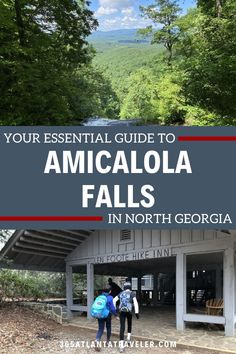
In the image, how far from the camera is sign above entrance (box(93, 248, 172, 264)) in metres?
13.6

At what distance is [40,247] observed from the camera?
53.5ft

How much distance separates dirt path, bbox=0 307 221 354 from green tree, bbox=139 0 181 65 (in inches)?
1092

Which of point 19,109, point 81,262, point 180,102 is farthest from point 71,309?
point 180,102

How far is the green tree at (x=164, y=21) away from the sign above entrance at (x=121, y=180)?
30.4m

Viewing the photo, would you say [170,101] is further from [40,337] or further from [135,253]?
[40,337]

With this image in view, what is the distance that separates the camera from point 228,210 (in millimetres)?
6887

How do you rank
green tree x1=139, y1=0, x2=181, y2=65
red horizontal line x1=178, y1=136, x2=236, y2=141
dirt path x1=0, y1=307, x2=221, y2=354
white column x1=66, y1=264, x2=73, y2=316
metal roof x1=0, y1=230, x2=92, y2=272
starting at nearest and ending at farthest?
red horizontal line x1=178, y1=136, x2=236, y2=141
dirt path x1=0, y1=307, x2=221, y2=354
metal roof x1=0, y1=230, x2=92, y2=272
white column x1=66, y1=264, x2=73, y2=316
green tree x1=139, y1=0, x2=181, y2=65

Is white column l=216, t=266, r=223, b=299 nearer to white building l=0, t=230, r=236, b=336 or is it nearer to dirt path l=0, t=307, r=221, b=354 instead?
white building l=0, t=230, r=236, b=336

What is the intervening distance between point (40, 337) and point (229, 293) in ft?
16.1

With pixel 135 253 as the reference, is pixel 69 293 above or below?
below

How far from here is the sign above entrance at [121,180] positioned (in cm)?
688

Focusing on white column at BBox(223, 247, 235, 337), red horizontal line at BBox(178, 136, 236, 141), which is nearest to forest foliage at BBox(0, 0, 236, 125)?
white column at BBox(223, 247, 235, 337)

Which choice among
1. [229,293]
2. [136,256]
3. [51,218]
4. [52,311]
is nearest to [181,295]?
[229,293]

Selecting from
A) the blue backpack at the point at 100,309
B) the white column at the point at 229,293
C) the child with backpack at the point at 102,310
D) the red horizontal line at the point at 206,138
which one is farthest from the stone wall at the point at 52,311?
the red horizontal line at the point at 206,138
